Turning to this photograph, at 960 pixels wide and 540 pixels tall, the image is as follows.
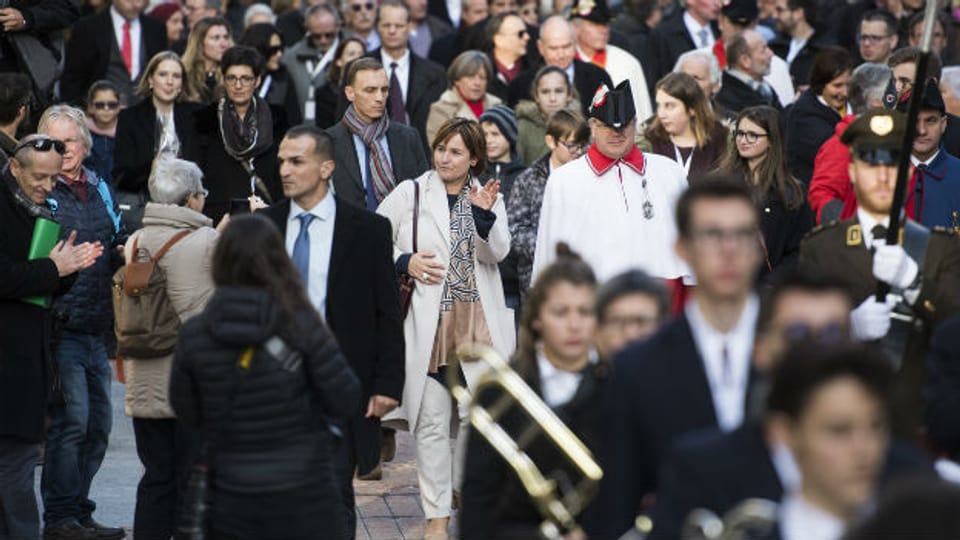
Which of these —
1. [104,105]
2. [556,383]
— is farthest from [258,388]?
[104,105]

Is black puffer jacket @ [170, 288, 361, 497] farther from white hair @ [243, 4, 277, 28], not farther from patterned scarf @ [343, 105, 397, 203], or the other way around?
white hair @ [243, 4, 277, 28]

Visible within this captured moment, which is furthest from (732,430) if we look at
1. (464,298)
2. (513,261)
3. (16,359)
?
(513,261)

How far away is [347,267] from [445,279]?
5.22 feet

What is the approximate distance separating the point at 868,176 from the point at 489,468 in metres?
2.22

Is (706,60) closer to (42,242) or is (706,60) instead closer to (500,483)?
(42,242)

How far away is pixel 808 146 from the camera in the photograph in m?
12.8

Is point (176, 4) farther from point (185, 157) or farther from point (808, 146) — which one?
point (808, 146)

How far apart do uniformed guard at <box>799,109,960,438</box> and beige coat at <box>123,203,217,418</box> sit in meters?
2.99

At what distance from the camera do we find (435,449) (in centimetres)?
1001

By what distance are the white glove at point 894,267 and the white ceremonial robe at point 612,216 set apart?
8.66 ft

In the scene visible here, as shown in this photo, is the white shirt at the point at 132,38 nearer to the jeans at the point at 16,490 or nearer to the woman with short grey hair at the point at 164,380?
the woman with short grey hair at the point at 164,380

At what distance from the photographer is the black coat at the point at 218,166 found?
1250 centimetres

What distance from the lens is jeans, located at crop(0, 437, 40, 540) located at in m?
8.83

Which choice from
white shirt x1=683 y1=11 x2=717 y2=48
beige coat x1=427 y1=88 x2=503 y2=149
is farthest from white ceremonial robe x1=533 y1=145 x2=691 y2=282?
white shirt x1=683 y1=11 x2=717 y2=48
